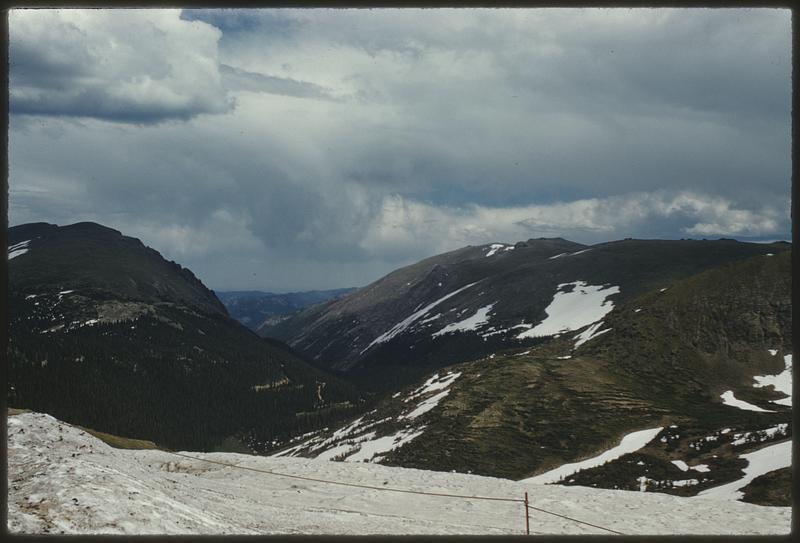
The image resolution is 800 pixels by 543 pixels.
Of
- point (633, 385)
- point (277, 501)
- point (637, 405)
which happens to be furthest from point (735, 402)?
point (277, 501)

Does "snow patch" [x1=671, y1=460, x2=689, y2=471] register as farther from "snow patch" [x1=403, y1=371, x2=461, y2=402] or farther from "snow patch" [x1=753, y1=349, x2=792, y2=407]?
"snow patch" [x1=403, y1=371, x2=461, y2=402]

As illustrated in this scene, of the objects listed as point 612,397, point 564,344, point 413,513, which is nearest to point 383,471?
point 413,513

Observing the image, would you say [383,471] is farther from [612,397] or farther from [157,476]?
[612,397]

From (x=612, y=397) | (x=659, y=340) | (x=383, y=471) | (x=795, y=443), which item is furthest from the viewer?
(x=659, y=340)

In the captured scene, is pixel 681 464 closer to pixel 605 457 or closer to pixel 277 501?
pixel 605 457

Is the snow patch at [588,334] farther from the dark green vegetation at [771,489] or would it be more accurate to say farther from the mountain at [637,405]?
the dark green vegetation at [771,489]

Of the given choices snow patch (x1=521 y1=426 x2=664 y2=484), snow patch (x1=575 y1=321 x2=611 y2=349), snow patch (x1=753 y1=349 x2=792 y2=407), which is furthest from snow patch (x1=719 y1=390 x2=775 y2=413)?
snow patch (x1=575 y1=321 x2=611 y2=349)
